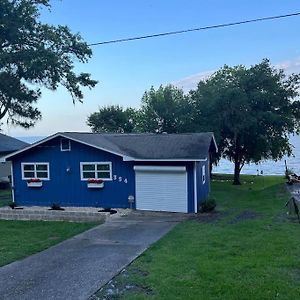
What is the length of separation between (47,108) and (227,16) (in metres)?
19.8

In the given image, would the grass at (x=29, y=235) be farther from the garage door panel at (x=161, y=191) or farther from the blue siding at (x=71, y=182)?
the garage door panel at (x=161, y=191)

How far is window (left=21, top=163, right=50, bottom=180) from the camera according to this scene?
59.9ft

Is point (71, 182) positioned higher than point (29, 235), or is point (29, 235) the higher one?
point (71, 182)

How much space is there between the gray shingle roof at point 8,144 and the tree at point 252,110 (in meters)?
14.5

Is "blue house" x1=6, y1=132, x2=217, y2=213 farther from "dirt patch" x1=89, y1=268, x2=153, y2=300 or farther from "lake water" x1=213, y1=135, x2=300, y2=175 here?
"lake water" x1=213, y1=135, x2=300, y2=175

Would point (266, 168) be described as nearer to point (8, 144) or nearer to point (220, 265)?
point (8, 144)

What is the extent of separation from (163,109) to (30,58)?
561 inches

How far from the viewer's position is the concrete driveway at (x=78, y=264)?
21.5 ft

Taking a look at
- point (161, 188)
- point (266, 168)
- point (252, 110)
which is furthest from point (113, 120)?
point (161, 188)

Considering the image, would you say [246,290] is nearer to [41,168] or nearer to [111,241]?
[111,241]

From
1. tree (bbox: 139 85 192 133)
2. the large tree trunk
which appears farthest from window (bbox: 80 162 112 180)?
the large tree trunk

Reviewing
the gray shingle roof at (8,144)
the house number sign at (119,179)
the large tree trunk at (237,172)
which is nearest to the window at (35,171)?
the house number sign at (119,179)

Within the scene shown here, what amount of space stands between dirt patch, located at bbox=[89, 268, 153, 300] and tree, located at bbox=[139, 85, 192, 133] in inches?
1015

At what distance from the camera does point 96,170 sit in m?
17.4
